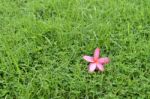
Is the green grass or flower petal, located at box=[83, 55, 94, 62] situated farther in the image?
flower petal, located at box=[83, 55, 94, 62]

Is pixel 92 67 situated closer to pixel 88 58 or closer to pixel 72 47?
pixel 88 58

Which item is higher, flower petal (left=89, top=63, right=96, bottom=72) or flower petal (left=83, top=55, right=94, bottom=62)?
flower petal (left=83, top=55, right=94, bottom=62)

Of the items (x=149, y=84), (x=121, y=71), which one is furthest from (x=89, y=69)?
(x=149, y=84)

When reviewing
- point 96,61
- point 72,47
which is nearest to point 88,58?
point 96,61

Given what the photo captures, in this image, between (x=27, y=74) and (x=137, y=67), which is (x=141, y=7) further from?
(x=27, y=74)
